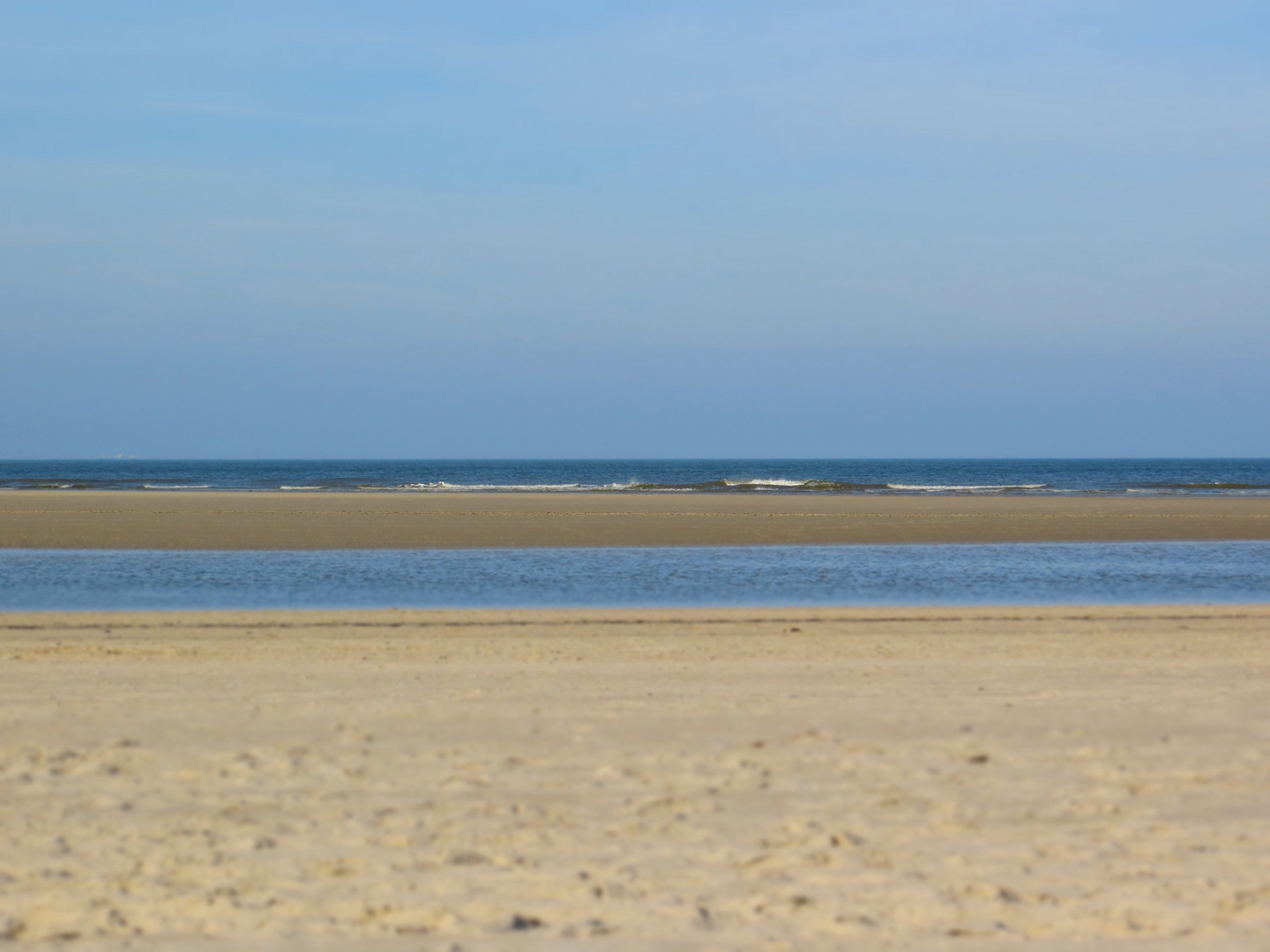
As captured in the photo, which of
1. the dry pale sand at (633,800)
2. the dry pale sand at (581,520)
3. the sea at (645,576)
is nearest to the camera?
the dry pale sand at (633,800)

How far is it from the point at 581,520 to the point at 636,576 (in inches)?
477

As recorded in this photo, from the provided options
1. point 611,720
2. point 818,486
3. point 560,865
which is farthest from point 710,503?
point 560,865

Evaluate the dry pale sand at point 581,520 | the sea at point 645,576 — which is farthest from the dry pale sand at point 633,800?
the dry pale sand at point 581,520

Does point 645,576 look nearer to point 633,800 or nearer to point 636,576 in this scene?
point 636,576

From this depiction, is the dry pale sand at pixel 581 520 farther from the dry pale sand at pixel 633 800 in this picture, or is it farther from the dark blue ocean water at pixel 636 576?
the dry pale sand at pixel 633 800

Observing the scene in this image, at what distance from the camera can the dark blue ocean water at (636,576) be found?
15.2m

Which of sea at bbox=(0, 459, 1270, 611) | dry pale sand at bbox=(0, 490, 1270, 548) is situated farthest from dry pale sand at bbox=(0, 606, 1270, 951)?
dry pale sand at bbox=(0, 490, 1270, 548)

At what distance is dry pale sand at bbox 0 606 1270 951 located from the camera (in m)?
4.43

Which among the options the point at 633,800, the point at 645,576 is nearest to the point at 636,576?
the point at 645,576

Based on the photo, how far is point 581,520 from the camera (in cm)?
2994

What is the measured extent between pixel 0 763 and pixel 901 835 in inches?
192

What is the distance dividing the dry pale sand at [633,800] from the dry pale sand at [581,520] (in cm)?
1419

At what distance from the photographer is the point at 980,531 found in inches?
1065

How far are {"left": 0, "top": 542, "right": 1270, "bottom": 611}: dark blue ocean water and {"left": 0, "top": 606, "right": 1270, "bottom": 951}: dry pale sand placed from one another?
4805 millimetres
